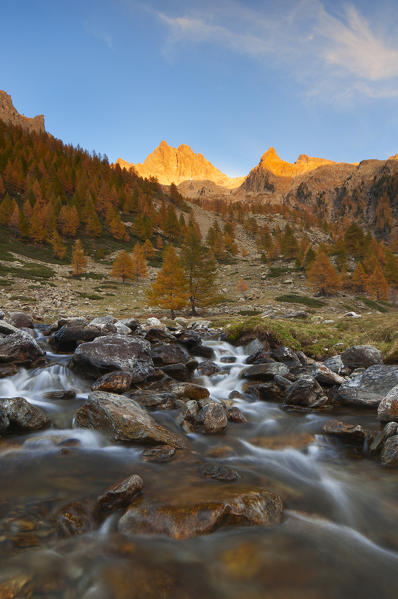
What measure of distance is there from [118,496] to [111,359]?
16.4 feet

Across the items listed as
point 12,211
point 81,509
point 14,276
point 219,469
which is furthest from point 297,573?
point 12,211

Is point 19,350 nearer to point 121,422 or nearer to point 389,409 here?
point 121,422

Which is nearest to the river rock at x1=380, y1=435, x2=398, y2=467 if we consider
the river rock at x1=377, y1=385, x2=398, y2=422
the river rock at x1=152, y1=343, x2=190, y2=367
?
the river rock at x1=377, y1=385, x2=398, y2=422

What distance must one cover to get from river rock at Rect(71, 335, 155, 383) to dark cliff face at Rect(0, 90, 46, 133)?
189 m

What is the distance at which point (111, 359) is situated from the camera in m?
8.41

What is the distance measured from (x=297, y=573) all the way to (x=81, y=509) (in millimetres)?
2579

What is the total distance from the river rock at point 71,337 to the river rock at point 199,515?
8468 millimetres

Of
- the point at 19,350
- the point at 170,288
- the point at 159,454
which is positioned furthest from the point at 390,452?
the point at 170,288

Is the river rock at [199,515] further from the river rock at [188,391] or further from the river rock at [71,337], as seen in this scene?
the river rock at [71,337]

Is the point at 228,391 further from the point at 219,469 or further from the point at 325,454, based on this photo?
the point at 219,469

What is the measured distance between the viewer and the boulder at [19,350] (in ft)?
28.7

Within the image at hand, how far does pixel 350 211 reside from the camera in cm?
17750

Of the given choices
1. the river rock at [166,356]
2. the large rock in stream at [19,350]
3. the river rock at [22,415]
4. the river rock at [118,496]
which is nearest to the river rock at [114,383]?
the river rock at [22,415]

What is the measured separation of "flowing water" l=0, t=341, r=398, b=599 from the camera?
2.68 meters
